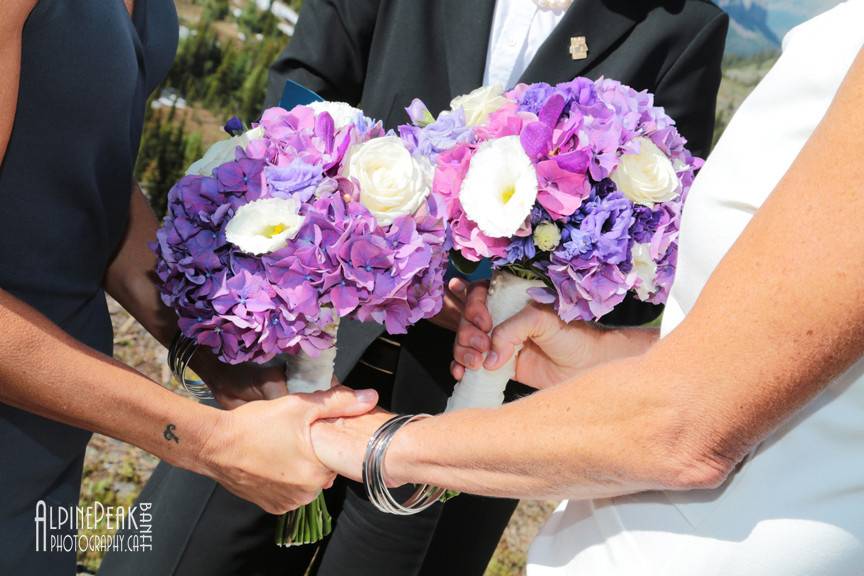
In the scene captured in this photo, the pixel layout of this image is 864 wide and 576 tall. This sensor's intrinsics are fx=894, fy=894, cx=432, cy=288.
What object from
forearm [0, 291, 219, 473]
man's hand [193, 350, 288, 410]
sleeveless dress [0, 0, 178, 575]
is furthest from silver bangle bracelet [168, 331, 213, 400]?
forearm [0, 291, 219, 473]

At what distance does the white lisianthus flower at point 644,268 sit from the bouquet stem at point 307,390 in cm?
61

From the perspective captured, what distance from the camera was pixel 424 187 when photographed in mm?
1666

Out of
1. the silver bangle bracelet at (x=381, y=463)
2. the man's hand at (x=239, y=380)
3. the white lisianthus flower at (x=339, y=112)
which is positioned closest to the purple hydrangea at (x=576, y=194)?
the white lisianthus flower at (x=339, y=112)

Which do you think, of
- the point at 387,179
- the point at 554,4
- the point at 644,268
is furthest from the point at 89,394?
the point at 554,4

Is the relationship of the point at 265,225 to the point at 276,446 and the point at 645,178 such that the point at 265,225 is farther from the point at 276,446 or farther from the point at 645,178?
the point at 645,178

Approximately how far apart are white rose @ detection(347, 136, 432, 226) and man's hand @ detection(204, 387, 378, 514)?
503mm

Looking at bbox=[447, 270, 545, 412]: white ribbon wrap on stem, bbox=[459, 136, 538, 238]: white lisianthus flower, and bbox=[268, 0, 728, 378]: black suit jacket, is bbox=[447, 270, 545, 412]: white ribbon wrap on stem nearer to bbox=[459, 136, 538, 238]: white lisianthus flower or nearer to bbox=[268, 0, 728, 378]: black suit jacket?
bbox=[459, 136, 538, 238]: white lisianthus flower

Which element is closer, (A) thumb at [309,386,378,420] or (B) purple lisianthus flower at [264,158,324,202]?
(B) purple lisianthus flower at [264,158,324,202]

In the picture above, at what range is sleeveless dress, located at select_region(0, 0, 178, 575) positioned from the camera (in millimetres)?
1607

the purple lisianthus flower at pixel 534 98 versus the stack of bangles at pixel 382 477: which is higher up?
the purple lisianthus flower at pixel 534 98

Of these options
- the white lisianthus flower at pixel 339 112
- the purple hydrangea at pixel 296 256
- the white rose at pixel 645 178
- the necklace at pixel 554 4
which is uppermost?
the white rose at pixel 645 178

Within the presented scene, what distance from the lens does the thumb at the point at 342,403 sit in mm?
1929

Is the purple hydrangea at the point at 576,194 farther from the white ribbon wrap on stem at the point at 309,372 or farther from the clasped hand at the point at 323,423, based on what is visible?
the white ribbon wrap on stem at the point at 309,372

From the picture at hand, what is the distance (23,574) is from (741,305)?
1.50m
